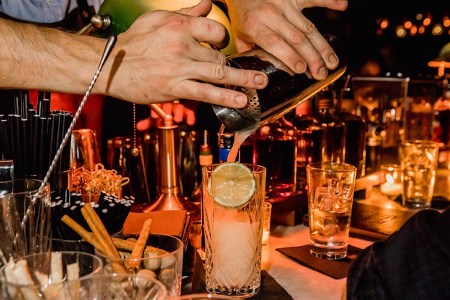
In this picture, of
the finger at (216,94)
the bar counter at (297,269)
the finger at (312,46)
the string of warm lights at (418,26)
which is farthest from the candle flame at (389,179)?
the string of warm lights at (418,26)

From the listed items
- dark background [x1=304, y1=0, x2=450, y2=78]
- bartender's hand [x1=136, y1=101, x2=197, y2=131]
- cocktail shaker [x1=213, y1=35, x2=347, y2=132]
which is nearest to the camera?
cocktail shaker [x1=213, y1=35, x2=347, y2=132]

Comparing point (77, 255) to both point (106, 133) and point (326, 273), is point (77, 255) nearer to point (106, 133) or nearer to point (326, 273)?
point (326, 273)

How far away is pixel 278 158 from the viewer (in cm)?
169

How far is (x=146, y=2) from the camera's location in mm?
1485

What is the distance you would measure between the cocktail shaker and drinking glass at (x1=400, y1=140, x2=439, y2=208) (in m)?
0.90

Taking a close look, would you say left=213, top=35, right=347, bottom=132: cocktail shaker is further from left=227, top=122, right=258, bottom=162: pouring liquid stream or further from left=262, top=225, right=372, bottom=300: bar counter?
left=262, top=225, right=372, bottom=300: bar counter

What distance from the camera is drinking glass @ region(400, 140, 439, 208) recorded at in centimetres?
186

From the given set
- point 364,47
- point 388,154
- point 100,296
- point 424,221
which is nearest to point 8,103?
point 100,296

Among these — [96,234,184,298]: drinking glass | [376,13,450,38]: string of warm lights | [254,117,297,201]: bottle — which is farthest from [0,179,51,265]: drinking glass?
[376,13,450,38]: string of warm lights

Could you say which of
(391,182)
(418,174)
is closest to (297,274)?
(418,174)

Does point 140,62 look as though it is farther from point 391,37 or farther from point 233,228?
point 391,37

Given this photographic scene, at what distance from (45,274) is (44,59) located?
49 centimetres

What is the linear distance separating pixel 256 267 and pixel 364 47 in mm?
6139

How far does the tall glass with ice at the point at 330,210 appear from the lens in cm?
126
